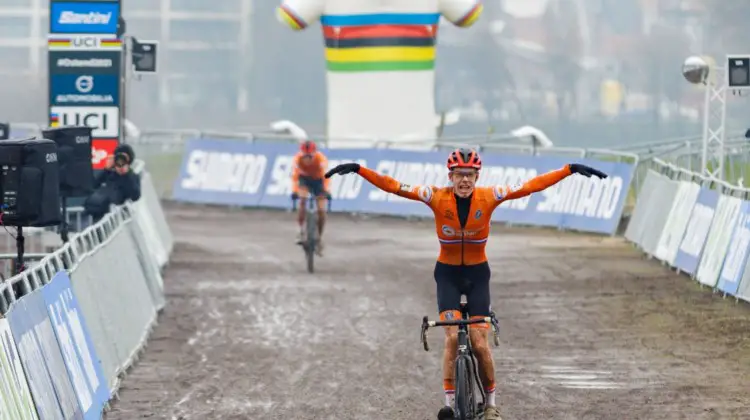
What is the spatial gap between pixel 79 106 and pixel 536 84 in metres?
29.7

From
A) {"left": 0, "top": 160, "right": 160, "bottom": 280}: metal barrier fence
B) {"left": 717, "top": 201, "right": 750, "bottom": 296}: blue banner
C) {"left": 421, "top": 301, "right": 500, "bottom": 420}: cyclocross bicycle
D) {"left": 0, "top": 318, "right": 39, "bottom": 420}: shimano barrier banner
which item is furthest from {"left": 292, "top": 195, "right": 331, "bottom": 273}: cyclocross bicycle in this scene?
{"left": 0, "top": 318, "right": 39, "bottom": 420}: shimano barrier banner

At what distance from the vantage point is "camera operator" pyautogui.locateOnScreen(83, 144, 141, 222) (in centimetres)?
1998

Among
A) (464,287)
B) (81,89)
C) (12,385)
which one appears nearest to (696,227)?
(81,89)

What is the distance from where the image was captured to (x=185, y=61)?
55.1 metres

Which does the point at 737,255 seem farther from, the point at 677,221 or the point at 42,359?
the point at 42,359

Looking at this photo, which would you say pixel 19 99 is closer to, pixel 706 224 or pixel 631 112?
pixel 631 112

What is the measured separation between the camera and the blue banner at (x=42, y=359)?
949 cm

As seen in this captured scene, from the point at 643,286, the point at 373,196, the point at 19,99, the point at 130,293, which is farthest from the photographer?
the point at 19,99

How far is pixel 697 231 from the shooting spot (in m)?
22.0

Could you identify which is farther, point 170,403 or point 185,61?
point 185,61

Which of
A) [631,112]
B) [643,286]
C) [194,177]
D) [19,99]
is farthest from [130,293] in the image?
[19,99]

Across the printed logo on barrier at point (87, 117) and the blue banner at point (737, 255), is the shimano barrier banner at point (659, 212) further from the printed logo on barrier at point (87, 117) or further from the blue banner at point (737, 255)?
the printed logo on barrier at point (87, 117)

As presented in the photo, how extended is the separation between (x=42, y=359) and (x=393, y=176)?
75.8 ft

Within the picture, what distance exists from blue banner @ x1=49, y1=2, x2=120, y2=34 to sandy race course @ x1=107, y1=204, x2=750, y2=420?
3.70m
